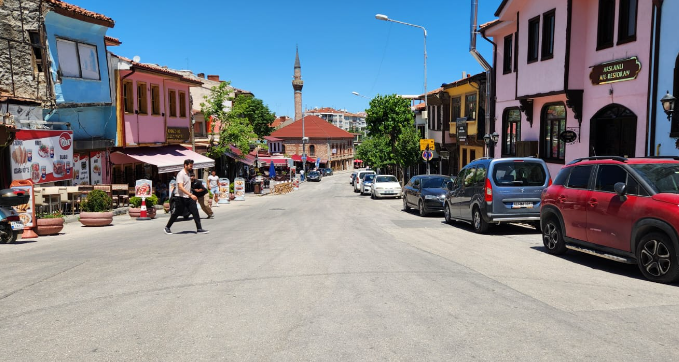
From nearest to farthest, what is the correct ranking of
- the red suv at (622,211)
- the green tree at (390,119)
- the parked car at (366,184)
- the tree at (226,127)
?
the red suv at (622,211)
the tree at (226,127)
the parked car at (366,184)
the green tree at (390,119)

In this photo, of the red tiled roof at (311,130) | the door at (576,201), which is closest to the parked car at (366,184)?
the door at (576,201)

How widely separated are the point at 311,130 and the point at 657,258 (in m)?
104

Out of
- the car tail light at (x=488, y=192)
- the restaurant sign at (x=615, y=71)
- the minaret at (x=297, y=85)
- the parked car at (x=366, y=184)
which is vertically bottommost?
the parked car at (x=366, y=184)

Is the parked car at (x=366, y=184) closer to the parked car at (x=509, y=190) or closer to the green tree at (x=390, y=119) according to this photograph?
the green tree at (x=390, y=119)

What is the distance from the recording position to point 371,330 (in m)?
4.95

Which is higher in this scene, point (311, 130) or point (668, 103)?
point (311, 130)

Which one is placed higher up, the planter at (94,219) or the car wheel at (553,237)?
the car wheel at (553,237)

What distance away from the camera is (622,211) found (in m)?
7.72

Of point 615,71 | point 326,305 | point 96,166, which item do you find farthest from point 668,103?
point 96,166

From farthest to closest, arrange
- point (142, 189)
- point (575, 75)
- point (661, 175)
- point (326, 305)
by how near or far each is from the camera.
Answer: point (142, 189)
point (575, 75)
point (661, 175)
point (326, 305)

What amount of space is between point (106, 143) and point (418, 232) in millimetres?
15188

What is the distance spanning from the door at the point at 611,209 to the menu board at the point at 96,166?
67.3ft

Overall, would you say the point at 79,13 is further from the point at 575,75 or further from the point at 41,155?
the point at 575,75

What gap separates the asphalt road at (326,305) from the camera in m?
4.49
